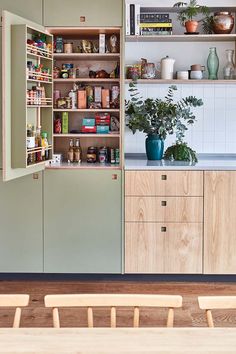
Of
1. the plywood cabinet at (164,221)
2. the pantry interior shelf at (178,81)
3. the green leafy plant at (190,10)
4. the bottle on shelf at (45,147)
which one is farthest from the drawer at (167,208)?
the green leafy plant at (190,10)

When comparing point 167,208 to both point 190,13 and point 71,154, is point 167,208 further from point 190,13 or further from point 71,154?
point 190,13

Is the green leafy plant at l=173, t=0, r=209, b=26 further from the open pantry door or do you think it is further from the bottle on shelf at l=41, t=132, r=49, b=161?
the bottle on shelf at l=41, t=132, r=49, b=161

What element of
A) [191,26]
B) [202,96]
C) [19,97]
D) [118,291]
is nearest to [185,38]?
[191,26]

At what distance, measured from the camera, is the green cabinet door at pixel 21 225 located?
14.6ft

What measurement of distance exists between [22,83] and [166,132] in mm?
1450

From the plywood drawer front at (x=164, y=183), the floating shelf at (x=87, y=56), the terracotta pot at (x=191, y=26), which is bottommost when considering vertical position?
the plywood drawer front at (x=164, y=183)

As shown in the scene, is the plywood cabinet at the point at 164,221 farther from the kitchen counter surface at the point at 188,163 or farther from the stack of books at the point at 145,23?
the stack of books at the point at 145,23

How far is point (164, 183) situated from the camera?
174 inches

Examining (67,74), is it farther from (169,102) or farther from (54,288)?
(54,288)

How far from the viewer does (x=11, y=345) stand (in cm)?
162

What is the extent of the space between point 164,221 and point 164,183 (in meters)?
0.29

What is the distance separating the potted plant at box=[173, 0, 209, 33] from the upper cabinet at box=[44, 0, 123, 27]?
705mm

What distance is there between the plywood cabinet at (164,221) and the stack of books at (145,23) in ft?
3.94

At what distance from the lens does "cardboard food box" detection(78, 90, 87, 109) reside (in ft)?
15.6
